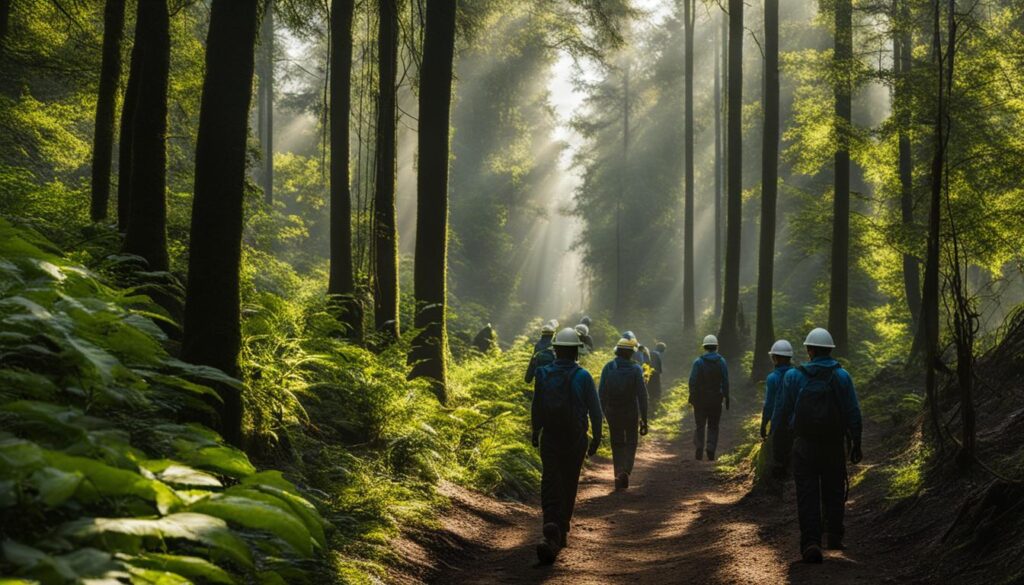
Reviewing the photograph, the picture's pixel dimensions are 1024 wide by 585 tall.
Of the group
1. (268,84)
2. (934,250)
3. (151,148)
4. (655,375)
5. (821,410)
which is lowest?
(655,375)

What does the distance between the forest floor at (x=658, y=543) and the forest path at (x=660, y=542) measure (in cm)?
1

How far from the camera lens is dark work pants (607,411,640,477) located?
42.5 feet

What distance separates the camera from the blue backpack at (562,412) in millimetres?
8641

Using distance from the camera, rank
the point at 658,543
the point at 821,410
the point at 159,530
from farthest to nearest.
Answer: the point at 658,543 < the point at 821,410 < the point at 159,530

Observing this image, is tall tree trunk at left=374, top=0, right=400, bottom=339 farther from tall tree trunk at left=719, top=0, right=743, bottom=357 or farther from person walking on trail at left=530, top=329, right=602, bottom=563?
tall tree trunk at left=719, top=0, right=743, bottom=357

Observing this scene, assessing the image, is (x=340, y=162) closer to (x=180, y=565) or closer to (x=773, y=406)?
(x=773, y=406)

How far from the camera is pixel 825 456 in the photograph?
7957 millimetres

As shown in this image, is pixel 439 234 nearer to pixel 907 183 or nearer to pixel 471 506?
pixel 471 506

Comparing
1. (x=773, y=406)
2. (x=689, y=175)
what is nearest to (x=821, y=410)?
(x=773, y=406)

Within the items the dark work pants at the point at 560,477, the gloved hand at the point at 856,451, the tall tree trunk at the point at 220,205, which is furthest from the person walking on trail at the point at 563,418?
the tall tree trunk at the point at 220,205

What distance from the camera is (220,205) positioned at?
6469 mm

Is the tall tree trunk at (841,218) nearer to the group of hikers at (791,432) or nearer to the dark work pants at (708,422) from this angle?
the dark work pants at (708,422)

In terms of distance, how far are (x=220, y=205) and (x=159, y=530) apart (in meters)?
4.13

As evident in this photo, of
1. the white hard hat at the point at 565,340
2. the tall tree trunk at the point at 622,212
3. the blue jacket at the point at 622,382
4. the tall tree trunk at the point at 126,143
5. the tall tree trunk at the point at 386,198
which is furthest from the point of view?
the tall tree trunk at the point at 622,212
